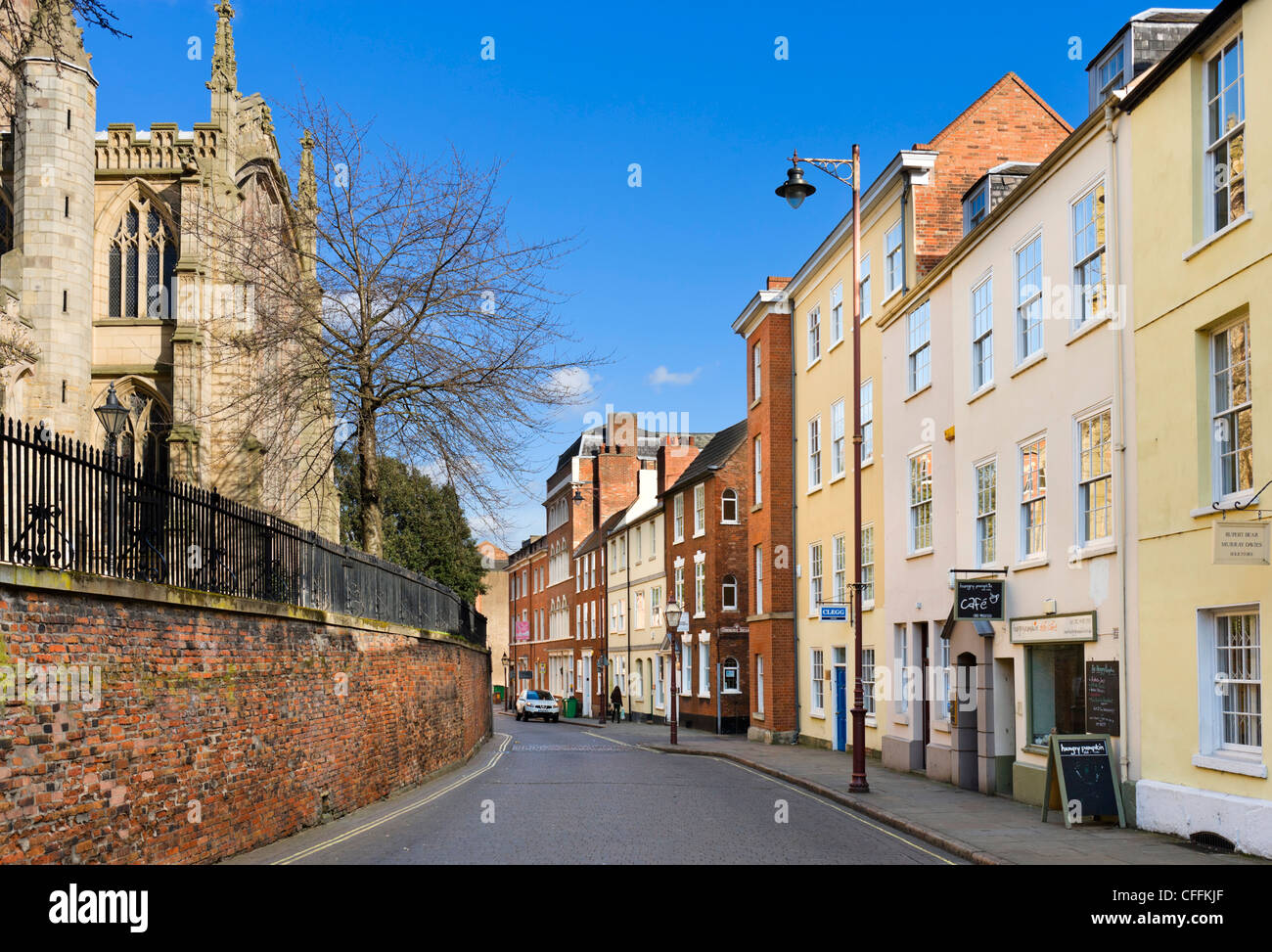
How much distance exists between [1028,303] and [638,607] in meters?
39.3

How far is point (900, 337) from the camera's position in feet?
80.9

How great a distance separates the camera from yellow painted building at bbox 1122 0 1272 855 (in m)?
12.1

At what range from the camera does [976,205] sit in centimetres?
2317

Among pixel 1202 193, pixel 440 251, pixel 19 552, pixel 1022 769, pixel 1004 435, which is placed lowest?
pixel 1022 769

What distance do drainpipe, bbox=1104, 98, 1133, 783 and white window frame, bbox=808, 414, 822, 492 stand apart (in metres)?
16.2

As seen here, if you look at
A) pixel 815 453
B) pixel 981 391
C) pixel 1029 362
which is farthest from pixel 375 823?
pixel 815 453

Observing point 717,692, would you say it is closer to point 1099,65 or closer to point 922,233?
point 922,233

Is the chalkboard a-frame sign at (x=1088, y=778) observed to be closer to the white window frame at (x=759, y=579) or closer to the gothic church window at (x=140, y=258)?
the white window frame at (x=759, y=579)

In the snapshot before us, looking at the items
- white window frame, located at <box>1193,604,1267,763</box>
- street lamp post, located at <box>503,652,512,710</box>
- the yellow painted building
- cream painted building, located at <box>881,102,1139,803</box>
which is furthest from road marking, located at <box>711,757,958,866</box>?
street lamp post, located at <box>503,652,512,710</box>

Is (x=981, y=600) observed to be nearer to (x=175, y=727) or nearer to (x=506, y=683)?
(x=175, y=727)

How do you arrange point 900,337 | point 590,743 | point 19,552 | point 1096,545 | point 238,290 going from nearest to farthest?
point 19,552
point 1096,545
point 900,337
point 238,290
point 590,743

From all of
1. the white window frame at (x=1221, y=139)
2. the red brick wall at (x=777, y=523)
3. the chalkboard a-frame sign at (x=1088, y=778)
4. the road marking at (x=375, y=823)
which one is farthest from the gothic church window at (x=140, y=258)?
the white window frame at (x=1221, y=139)

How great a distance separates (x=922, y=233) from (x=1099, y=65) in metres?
6.27
